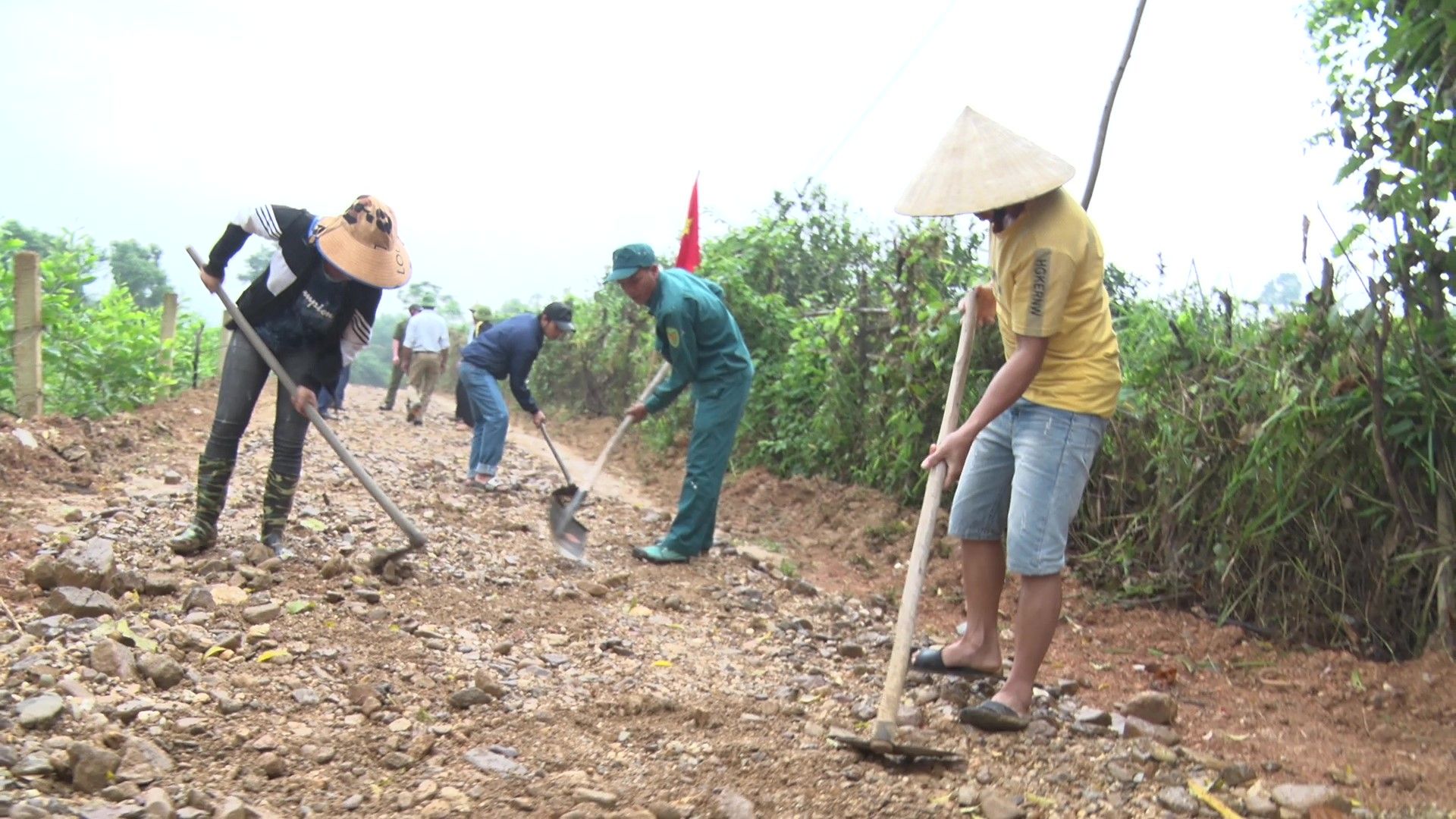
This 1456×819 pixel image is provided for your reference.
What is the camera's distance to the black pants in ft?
14.3

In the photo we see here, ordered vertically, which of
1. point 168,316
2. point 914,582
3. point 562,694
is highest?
point 914,582

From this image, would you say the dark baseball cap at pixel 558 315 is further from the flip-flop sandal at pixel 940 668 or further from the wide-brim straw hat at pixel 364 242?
the flip-flop sandal at pixel 940 668

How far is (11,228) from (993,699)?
8.53 meters

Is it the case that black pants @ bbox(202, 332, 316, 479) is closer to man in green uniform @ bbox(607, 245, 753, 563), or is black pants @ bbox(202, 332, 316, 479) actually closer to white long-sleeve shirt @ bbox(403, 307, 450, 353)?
man in green uniform @ bbox(607, 245, 753, 563)

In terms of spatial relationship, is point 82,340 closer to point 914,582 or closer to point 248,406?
point 248,406

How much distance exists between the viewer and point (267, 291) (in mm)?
4359

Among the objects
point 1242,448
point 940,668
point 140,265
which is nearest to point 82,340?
point 940,668

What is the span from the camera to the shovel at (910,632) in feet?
9.11

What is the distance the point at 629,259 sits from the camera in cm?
531

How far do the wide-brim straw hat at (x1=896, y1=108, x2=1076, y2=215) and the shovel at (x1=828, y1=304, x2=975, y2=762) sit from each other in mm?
509

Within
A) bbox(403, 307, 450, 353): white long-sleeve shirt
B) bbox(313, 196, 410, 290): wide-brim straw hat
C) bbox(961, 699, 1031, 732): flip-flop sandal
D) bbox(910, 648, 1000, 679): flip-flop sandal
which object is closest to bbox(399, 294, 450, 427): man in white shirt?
bbox(403, 307, 450, 353): white long-sleeve shirt

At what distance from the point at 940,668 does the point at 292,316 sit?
280cm

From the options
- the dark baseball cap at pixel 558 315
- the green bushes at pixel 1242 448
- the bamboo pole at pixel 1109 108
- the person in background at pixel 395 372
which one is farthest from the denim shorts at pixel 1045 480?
the person in background at pixel 395 372

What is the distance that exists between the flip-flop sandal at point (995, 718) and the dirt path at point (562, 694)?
38mm
